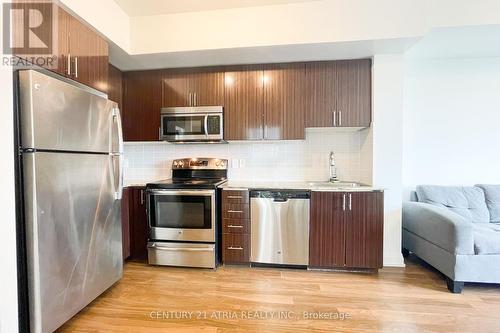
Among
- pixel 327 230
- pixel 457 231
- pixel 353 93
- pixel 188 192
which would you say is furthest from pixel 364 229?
pixel 188 192

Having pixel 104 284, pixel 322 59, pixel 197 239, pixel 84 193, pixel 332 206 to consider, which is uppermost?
pixel 322 59

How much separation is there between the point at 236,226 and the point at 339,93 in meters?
1.90

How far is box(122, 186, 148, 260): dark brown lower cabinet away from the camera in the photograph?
288 centimetres

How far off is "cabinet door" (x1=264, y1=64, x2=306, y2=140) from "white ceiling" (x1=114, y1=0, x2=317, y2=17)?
0.69 meters

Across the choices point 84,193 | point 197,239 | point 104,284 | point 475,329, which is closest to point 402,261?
point 475,329

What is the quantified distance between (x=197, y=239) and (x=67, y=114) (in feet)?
5.45

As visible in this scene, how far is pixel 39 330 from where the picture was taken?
1.49 m

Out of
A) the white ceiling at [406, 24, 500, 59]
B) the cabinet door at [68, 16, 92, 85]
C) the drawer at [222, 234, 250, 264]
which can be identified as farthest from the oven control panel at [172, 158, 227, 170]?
the white ceiling at [406, 24, 500, 59]

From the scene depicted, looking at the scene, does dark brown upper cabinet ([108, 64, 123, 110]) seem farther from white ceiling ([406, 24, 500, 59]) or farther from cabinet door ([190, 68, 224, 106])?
white ceiling ([406, 24, 500, 59])

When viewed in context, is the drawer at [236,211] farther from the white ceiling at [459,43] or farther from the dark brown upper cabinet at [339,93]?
the white ceiling at [459,43]

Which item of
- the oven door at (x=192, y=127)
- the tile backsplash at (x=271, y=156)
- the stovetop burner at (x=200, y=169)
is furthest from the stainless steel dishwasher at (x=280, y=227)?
the oven door at (x=192, y=127)

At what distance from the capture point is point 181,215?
2715 mm

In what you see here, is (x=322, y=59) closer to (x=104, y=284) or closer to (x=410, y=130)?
(x=410, y=130)

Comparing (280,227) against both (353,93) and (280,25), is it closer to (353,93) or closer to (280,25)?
(353,93)
